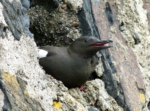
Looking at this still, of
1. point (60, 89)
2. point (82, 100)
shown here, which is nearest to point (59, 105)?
point (60, 89)

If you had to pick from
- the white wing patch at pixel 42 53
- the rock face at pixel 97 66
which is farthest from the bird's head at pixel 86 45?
the white wing patch at pixel 42 53

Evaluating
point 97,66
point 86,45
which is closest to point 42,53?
point 86,45

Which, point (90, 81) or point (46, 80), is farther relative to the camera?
point (90, 81)

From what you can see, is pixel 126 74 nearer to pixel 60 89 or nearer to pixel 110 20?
pixel 110 20

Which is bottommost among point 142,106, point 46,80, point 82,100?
point 142,106

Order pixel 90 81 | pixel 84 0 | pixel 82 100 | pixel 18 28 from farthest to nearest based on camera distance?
pixel 84 0, pixel 90 81, pixel 82 100, pixel 18 28

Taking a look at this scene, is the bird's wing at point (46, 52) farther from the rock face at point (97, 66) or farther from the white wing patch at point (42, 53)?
the rock face at point (97, 66)

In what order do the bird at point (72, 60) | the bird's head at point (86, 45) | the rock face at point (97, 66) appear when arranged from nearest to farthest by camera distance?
the rock face at point (97, 66) < the bird at point (72, 60) < the bird's head at point (86, 45)

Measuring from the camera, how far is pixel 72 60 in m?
4.75

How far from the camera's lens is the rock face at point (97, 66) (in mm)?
3471

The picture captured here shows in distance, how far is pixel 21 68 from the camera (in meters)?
3.60

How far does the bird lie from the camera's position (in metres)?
4.54

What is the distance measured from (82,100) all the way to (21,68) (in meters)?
0.92

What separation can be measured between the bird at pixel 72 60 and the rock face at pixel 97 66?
0.41 ft
